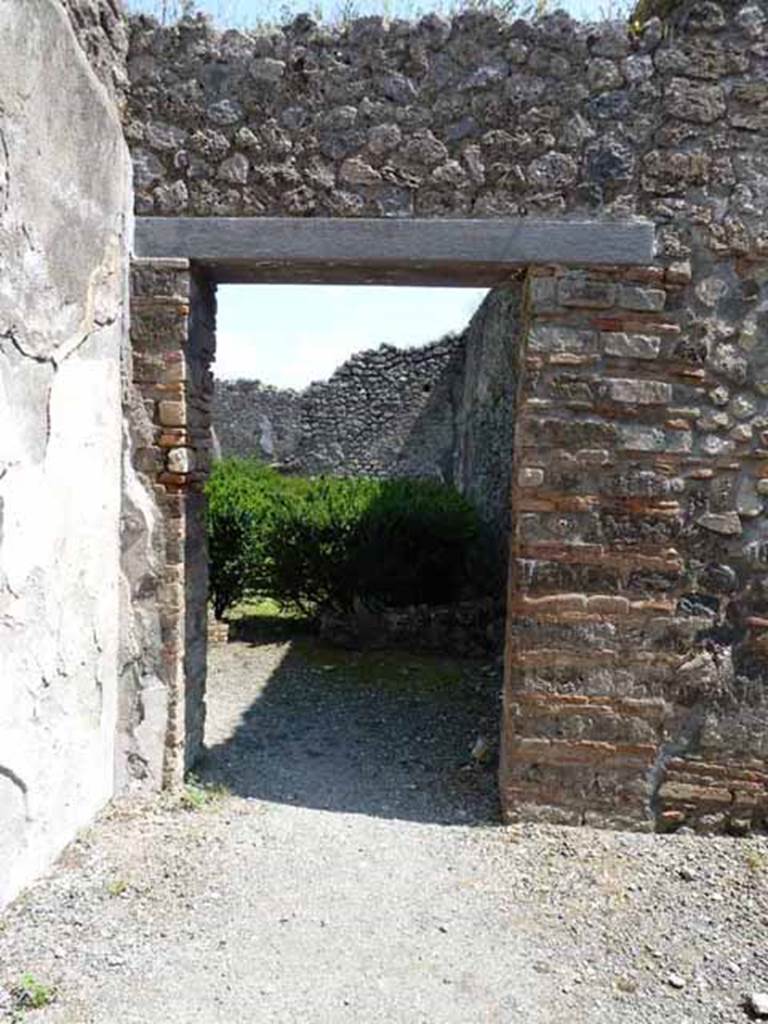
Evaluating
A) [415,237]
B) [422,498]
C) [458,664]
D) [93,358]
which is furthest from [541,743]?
[422,498]

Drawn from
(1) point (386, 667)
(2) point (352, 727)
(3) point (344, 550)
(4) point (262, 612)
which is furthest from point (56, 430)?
(4) point (262, 612)

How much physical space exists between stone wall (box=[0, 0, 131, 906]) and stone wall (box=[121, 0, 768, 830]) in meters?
0.54

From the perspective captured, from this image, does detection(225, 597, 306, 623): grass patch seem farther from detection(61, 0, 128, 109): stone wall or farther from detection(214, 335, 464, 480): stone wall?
detection(214, 335, 464, 480): stone wall

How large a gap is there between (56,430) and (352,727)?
2.89m

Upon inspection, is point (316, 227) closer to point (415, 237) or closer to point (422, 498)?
point (415, 237)

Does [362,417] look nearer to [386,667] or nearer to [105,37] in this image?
[386,667]

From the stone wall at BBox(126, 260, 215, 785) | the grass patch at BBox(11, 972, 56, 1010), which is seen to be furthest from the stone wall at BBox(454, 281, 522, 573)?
the grass patch at BBox(11, 972, 56, 1010)

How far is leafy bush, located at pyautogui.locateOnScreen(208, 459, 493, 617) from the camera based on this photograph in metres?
7.44

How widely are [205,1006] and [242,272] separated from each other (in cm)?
286

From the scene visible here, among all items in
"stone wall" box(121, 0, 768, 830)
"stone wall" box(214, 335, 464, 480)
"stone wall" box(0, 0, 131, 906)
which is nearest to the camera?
"stone wall" box(0, 0, 131, 906)

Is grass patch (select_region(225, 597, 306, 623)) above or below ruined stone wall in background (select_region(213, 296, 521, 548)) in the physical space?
below

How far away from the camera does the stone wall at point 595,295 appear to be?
138 inches

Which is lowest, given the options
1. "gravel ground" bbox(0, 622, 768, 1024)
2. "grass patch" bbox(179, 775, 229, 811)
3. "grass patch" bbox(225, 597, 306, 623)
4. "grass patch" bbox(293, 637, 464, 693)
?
"grass patch" bbox(293, 637, 464, 693)

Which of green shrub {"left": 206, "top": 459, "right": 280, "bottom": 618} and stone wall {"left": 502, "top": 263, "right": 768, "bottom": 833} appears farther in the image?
green shrub {"left": 206, "top": 459, "right": 280, "bottom": 618}
